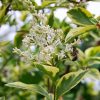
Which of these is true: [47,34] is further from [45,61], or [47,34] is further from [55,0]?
[55,0]

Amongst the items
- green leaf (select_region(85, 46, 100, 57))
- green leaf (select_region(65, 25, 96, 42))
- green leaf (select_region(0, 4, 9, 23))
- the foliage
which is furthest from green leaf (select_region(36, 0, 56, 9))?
green leaf (select_region(85, 46, 100, 57))

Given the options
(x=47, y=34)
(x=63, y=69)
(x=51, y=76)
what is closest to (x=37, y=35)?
(x=47, y=34)

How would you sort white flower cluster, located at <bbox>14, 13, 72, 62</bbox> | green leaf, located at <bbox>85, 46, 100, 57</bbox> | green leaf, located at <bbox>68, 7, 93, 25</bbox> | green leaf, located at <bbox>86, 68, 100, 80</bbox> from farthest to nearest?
green leaf, located at <bbox>85, 46, 100, 57</bbox> < green leaf, located at <bbox>86, 68, 100, 80</bbox> < green leaf, located at <bbox>68, 7, 93, 25</bbox> < white flower cluster, located at <bbox>14, 13, 72, 62</bbox>

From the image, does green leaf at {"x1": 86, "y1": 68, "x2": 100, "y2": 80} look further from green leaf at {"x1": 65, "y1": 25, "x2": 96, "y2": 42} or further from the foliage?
green leaf at {"x1": 65, "y1": 25, "x2": 96, "y2": 42}

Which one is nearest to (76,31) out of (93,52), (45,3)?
(45,3)

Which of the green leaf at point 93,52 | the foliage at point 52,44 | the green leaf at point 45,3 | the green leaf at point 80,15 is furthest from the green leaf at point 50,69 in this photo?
the green leaf at point 93,52

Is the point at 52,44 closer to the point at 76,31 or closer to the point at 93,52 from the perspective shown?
the point at 76,31

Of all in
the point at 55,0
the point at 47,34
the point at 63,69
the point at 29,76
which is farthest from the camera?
the point at 29,76
